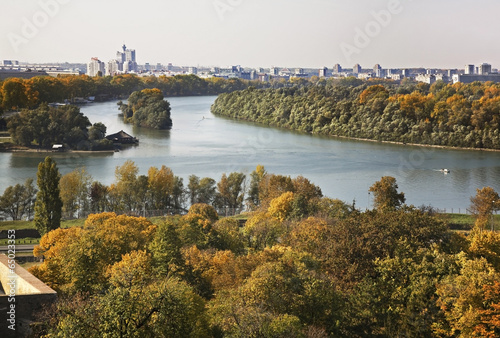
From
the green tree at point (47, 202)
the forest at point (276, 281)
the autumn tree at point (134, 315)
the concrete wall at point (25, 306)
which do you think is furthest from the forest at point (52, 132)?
the autumn tree at point (134, 315)

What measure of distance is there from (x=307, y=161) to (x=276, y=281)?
33.4 feet

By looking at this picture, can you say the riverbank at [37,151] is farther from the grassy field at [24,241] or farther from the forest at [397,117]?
the grassy field at [24,241]

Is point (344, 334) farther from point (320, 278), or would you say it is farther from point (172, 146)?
point (172, 146)

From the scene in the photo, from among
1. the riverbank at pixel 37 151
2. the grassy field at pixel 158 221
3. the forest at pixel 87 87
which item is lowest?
the grassy field at pixel 158 221

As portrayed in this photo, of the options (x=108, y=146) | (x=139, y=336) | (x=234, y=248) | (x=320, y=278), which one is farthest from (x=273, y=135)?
(x=139, y=336)

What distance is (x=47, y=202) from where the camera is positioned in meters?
7.53

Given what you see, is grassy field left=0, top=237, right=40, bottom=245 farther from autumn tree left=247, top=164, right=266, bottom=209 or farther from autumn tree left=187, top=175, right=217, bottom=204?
autumn tree left=247, top=164, right=266, bottom=209

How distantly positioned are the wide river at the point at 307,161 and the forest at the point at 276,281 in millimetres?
4642

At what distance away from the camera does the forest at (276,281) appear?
11.1ft

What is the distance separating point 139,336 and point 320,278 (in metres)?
1.71

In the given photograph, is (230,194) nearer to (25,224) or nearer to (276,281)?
(25,224)

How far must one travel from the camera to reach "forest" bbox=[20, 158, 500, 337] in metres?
3.39

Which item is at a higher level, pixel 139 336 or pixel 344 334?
pixel 139 336

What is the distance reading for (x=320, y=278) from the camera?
14.9 ft
